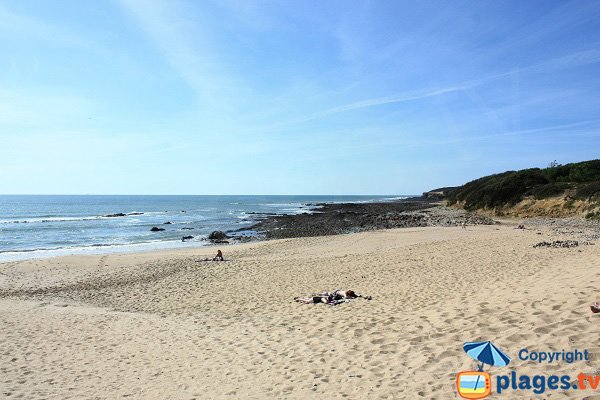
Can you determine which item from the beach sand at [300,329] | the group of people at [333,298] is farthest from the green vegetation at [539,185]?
the group of people at [333,298]

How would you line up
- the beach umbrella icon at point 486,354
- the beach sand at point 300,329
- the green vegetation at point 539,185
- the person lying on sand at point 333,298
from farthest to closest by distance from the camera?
the green vegetation at point 539,185 < the person lying on sand at point 333,298 < the beach sand at point 300,329 < the beach umbrella icon at point 486,354

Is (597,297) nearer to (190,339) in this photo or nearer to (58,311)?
(190,339)

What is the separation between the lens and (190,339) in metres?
8.20

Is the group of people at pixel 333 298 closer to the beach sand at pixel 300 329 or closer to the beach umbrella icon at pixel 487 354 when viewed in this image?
the beach sand at pixel 300 329

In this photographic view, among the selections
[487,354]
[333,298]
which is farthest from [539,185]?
[487,354]

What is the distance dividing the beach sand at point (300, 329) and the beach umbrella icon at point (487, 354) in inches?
4.5

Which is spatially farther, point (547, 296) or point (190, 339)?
point (190, 339)

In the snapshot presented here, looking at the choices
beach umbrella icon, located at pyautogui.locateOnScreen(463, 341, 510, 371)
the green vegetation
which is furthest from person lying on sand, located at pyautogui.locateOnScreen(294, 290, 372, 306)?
the green vegetation

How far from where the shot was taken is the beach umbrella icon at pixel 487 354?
5.18 meters

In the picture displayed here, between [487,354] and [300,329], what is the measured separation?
3.79m

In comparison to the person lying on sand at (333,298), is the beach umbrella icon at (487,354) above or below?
above

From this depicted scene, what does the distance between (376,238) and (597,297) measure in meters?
20.5

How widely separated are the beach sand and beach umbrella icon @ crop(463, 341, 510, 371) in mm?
114

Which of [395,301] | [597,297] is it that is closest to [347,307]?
[395,301]
